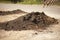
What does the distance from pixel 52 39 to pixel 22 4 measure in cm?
1059

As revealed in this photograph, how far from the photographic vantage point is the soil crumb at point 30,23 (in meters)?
9.22

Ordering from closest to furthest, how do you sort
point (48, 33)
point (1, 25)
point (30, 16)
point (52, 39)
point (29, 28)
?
point (52, 39) < point (48, 33) < point (29, 28) < point (1, 25) < point (30, 16)

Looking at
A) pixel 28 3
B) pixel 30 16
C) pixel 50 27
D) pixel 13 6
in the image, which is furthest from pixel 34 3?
pixel 50 27

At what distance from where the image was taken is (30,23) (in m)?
9.65

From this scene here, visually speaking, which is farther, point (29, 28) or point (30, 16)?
point (30, 16)

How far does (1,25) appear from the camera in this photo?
970 cm

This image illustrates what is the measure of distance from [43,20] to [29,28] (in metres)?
1.55

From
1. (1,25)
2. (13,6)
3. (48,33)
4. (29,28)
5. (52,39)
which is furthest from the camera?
(13,6)

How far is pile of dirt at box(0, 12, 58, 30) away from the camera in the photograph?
923cm

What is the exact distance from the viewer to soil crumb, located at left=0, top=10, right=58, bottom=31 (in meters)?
9.22

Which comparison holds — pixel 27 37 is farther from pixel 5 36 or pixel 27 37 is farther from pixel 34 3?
pixel 34 3

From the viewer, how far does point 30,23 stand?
9648 mm

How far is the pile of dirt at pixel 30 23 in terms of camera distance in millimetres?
9231

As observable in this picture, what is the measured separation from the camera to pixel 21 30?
8797 millimetres
